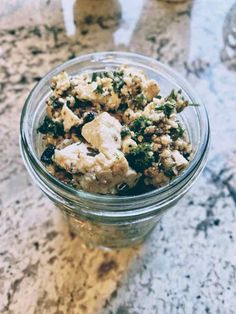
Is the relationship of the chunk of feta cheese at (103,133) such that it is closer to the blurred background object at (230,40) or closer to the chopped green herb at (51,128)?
the chopped green herb at (51,128)

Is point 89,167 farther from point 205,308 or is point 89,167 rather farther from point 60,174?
point 205,308

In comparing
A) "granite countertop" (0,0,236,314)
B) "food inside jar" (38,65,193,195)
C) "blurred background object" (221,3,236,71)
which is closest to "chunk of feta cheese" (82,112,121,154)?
"food inside jar" (38,65,193,195)

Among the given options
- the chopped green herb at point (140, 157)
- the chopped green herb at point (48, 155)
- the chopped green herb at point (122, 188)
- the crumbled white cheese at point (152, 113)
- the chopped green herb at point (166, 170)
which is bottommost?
the chopped green herb at point (122, 188)

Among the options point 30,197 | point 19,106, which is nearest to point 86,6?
point 19,106

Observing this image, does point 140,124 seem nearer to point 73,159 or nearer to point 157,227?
point 73,159

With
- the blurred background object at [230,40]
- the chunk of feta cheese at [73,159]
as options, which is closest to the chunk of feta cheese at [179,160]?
the chunk of feta cheese at [73,159]

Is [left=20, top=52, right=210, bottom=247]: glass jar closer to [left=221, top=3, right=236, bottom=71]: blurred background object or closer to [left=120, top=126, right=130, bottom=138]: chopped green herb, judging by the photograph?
[left=120, top=126, right=130, bottom=138]: chopped green herb

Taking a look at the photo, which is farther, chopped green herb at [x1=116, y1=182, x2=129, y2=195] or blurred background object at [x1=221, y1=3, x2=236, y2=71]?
blurred background object at [x1=221, y1=3, x2=236, y2=71]

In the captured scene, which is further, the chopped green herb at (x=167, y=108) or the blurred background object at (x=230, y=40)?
the blurred background object at (x=230, y=40)
